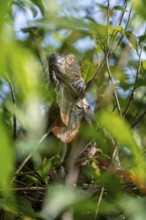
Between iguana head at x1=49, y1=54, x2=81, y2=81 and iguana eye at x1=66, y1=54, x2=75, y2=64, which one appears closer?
iguana head at x1=49, y1=54, x2=81, y2=81

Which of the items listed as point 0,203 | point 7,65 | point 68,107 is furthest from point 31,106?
point 68,107

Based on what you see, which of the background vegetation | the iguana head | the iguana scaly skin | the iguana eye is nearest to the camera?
the background vegetation

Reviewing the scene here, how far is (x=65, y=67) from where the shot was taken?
2.82 metres

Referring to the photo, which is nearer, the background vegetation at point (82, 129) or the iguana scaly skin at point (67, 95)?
the background vegetation at point (82, 129)

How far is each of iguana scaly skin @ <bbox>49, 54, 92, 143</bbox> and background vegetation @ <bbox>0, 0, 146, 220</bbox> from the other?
70 millimetres

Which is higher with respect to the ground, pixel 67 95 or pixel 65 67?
pixel 65 67

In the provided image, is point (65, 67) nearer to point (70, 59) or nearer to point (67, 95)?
point (70, 59)

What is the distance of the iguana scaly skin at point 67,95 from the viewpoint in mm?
2549

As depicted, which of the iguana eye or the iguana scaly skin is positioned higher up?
the iguana eye

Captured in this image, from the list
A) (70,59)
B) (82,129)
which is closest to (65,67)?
(70,59)

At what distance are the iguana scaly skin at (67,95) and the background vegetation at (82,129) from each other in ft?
0.23

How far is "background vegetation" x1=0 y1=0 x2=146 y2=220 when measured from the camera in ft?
2.40

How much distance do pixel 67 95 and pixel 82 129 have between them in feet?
0.91

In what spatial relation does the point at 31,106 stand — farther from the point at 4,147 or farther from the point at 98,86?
the point at 98,86
